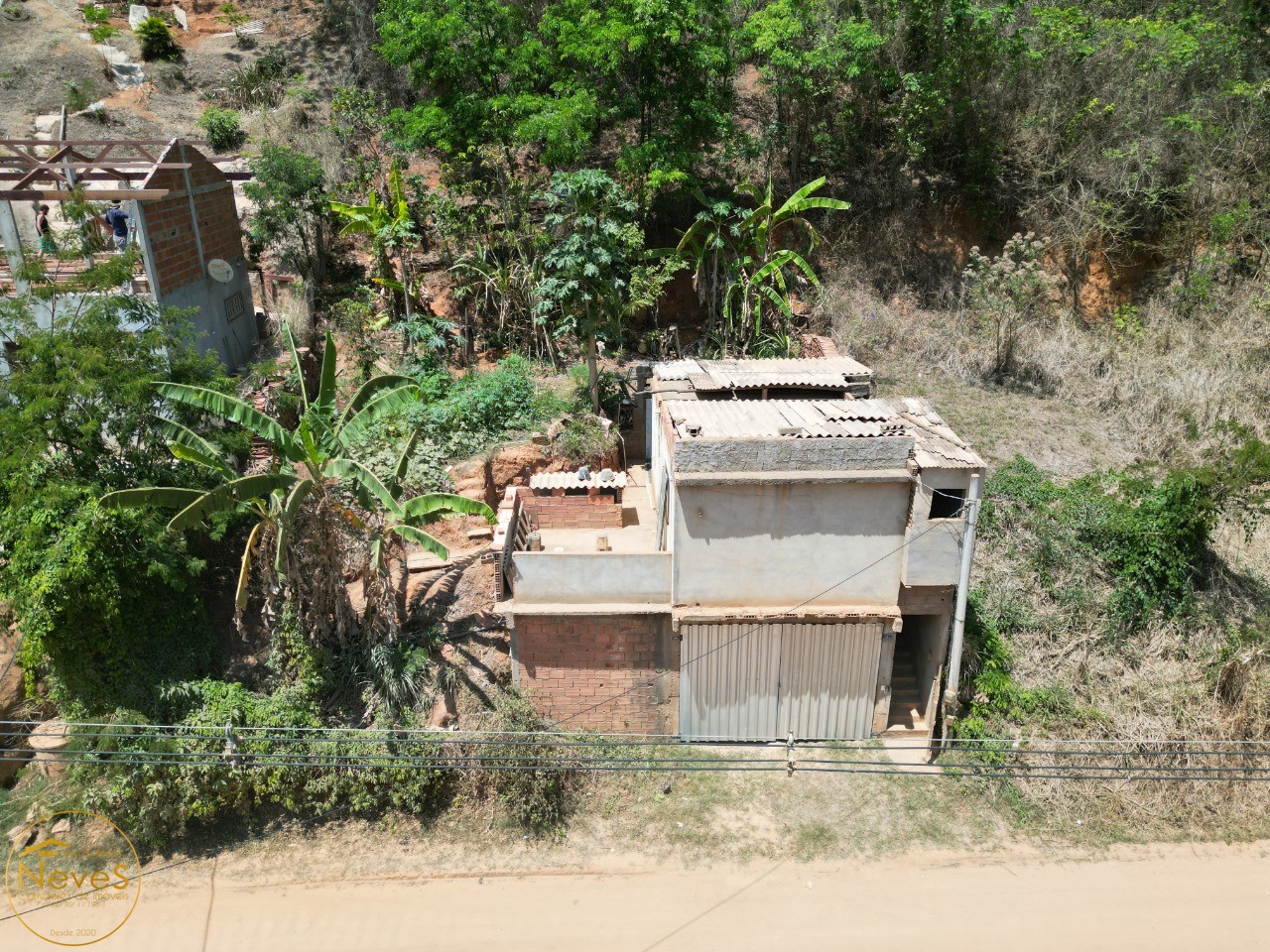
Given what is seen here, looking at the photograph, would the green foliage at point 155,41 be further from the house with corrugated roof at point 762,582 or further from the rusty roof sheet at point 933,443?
the rusty roof sheet at point 933,443

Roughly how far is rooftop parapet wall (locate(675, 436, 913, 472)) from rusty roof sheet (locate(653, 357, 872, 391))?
2.52 metres

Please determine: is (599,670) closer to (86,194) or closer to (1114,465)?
(1114,465)

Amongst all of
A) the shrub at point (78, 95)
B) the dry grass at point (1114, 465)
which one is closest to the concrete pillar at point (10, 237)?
the shrub at point (78, 95)

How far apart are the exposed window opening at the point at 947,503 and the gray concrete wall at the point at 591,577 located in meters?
3.66

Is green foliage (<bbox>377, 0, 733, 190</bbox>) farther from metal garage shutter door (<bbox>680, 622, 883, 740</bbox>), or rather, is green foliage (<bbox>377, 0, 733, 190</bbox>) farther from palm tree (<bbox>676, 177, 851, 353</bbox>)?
metal garage shutter door (<bbox>680, 622, 883, 740</bbox>)

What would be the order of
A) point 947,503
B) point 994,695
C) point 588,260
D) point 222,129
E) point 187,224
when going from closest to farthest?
1. point 947,503
2. point 994,695
3. point 588,260
4. point 187,224
5. point 222,129

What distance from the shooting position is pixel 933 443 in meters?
11.5

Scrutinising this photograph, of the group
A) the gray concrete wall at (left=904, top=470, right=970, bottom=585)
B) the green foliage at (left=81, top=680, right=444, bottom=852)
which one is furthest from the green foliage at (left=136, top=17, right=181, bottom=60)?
the gray concrete wall at (left=904, top=470, right=970, bottom=585)

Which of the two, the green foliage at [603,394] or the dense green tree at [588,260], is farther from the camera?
the green foliage at [603,394]

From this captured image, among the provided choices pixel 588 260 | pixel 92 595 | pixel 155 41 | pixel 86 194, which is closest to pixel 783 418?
pixel 588 260

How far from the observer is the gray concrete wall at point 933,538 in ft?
36.3

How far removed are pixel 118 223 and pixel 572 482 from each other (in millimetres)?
10173

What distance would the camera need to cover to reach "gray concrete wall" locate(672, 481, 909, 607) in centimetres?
1134

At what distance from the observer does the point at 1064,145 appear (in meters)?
20.6
